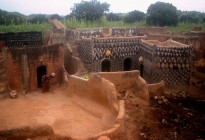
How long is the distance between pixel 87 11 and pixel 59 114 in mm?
29877

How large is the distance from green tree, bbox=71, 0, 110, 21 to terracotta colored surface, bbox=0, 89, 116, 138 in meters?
26.0

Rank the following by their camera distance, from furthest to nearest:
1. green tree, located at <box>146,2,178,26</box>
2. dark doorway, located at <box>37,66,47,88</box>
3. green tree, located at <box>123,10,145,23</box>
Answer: green tree, located at <box>123,10,145,23</box>
green tree, located at <box>146,2,178,26</box>
dark doorway, located at <box>37,66,47,88</box>

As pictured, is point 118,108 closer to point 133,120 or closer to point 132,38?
point 133,120

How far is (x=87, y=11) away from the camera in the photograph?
143 feet

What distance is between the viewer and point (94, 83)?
52.6 feet

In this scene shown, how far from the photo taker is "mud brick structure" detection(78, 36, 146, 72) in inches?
894

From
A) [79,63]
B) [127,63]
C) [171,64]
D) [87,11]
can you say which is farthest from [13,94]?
[87,11]

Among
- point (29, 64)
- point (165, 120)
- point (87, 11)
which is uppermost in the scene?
point (87, 11)

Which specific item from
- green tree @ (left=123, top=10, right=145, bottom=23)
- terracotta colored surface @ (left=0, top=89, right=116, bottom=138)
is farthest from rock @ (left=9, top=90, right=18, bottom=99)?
green tree @ (left=123, top=10, right=145, bottom=23)

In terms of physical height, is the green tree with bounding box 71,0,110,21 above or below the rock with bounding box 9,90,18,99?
above

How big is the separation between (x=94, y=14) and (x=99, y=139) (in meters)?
35.1

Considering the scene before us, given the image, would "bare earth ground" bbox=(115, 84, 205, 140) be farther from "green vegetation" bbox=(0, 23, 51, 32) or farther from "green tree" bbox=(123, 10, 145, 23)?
"green tree" bbox=(123, 10, 145, 23)

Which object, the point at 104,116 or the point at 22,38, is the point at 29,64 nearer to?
the point at 104,116

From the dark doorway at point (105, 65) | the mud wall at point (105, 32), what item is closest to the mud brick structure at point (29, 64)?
the dark doorway at point (105, 65)
